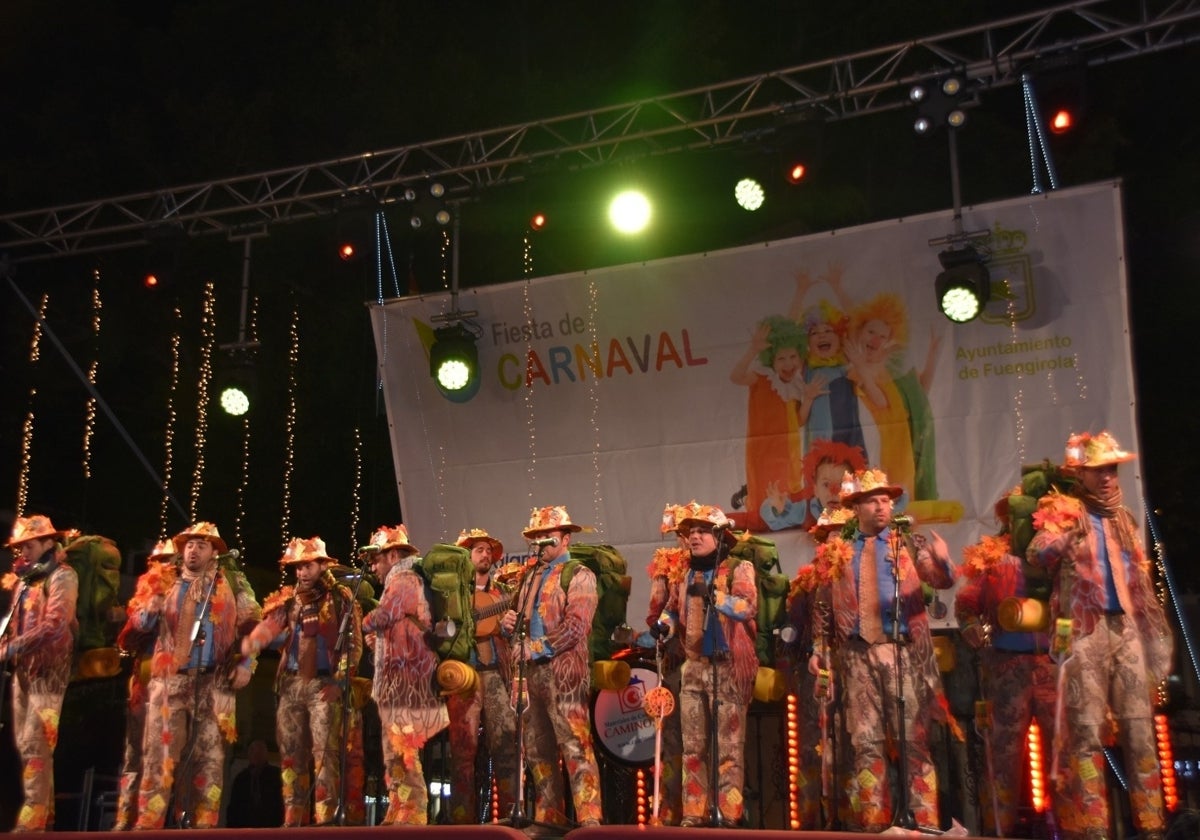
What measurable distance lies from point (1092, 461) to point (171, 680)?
17.4 feet

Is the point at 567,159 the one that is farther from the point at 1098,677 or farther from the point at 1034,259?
the point at 1098,677

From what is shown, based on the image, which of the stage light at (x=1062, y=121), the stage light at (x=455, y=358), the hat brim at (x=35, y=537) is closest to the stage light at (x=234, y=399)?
the stage light at (x=455, y=358)

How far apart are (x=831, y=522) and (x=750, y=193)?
10.4 feet

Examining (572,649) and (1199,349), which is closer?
(572,649)

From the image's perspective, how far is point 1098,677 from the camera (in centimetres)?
601

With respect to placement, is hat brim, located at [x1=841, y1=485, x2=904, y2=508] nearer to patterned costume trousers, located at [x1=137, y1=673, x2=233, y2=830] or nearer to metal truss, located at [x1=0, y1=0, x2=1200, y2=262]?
metal truss, located at [x1=0, y1=0, x2=1200, y2=262]

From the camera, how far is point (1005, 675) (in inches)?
271

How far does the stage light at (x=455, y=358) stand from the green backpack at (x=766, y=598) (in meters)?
4.20

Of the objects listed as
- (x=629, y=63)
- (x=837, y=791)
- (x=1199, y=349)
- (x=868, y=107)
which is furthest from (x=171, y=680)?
(x=1199, y=349)

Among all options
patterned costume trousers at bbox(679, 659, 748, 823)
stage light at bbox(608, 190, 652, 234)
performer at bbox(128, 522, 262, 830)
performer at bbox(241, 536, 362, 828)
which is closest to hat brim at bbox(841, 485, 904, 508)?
patterned costume trousers at bbox(679, 659, 748, 823)

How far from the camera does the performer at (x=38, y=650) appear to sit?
7.70 meters

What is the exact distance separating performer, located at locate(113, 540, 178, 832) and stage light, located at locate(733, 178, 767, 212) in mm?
4803

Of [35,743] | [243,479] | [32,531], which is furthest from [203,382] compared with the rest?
[35,743]

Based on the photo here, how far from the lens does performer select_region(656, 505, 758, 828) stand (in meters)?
6.84
